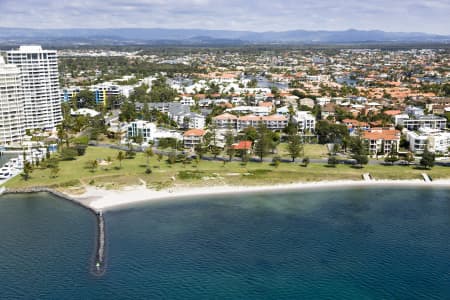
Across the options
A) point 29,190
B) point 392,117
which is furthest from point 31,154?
point 392,117

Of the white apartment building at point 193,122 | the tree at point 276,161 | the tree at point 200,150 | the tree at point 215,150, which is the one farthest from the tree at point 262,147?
the white apartment building at point 193,122

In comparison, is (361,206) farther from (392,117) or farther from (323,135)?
(392,117)

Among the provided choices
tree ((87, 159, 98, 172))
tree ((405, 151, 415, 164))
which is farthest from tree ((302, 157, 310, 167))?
tree ((87, 159, 98, 172))

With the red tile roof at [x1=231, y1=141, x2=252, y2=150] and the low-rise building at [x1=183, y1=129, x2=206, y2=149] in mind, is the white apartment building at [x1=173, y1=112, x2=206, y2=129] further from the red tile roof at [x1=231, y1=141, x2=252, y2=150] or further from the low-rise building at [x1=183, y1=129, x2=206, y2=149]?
the red tile roof at [x1=231, y1=141, x2=252, y2=150]

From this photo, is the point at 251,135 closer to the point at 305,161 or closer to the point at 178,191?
the point at 305,161

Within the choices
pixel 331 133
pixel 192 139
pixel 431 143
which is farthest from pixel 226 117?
pixel 431 143

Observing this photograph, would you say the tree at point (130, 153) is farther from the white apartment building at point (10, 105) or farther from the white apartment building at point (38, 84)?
the white apartment building at point (38, 84)
